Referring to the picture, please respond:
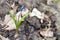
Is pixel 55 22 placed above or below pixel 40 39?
above

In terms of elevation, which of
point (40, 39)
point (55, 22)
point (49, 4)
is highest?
point (49, 4)

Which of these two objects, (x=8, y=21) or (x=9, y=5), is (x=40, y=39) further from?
(x=9, y=5)

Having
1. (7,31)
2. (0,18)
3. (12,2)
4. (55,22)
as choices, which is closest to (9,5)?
(12,2)

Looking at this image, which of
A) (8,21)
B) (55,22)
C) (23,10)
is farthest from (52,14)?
(8,21)

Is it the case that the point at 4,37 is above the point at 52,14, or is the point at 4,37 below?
below

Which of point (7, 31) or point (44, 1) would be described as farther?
point (44, 1)

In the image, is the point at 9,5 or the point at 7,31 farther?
the point at 9,5

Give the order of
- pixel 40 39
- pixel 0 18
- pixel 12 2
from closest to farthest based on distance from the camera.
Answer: pixel 40 39 → pixel 0 18 → pixel 12 2

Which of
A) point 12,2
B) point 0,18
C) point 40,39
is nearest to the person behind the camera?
point 40,39

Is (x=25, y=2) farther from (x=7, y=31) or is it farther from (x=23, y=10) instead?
(x=7, y=31)
